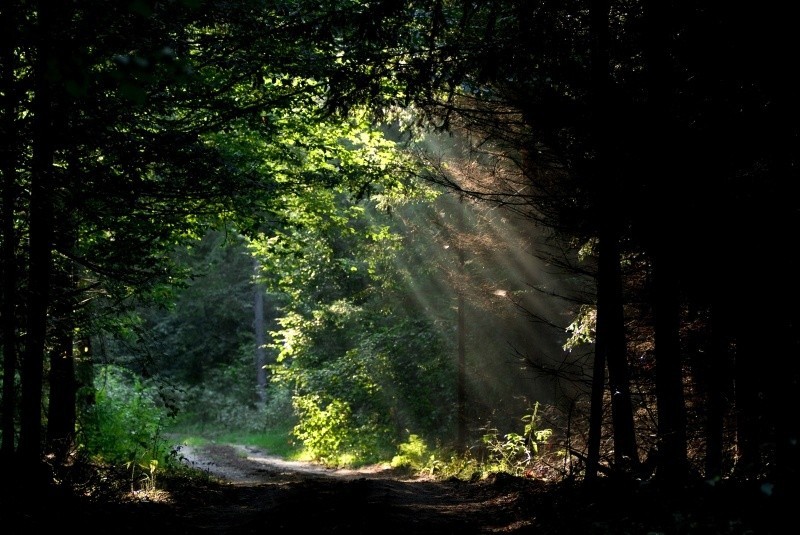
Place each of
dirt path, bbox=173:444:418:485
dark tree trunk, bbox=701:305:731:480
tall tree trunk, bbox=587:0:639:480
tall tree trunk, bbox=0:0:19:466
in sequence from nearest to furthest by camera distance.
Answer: tall tree trunk, bbox=0:0:19:466, tall tree trunk, bbox=587:0:639:480, dark tree trunk, bbox=701:305:731:480, dirt path, bbox=173:444:418:485

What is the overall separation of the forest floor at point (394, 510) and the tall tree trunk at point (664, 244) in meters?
1.24

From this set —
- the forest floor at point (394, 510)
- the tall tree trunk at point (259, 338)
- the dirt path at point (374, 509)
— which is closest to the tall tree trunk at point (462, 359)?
the dirt path at point (374, 509)

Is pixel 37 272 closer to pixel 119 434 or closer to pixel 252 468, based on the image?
pixel 119 434

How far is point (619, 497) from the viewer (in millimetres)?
7375

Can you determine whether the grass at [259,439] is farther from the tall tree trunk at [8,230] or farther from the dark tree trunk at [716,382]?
the dark tree trunk at [716,382]

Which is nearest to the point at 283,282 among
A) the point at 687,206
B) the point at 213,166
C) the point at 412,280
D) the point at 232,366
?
the point at 412,280

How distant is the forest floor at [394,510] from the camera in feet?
19.9

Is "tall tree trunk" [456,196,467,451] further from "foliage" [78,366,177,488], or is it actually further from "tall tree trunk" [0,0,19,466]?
"tall tree trunk" [0,0,19,466]

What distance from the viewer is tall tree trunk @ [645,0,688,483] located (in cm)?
803

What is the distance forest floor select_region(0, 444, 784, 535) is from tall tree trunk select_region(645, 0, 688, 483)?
1.24 metres

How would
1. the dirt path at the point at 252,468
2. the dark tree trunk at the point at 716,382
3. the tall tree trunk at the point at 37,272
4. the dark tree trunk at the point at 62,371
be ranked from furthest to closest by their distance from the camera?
the dirt path at the point at 252,468, the dark tree trunk at the point at 62,371, the dark tree trunk at the point at 716,382, the tall tree trunk at the point at 37,272

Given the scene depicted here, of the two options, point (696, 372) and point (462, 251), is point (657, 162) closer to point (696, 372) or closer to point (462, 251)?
point (696, 372)

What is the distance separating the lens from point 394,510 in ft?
29.6

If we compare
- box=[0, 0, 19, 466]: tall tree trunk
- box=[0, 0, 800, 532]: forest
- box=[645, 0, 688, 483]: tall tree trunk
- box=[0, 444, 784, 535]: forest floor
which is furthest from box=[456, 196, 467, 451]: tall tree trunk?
box=[0, 0, 19, 466]: tall tree trunk
